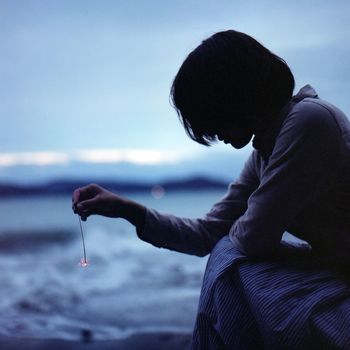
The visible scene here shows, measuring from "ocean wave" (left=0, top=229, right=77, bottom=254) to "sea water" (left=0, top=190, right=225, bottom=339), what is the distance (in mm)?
11

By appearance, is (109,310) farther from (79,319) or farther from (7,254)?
(7,254)

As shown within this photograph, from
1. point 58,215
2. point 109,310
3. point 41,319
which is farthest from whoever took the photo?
point 58,215

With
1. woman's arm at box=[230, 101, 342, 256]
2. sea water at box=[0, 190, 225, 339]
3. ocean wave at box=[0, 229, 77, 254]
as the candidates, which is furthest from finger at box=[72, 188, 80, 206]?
ocean wave at box=[0, 229, 77, 254]

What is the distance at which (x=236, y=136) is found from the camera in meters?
1.28

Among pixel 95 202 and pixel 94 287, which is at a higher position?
pixel 95 202

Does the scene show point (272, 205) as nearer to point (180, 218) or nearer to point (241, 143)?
point (241, 143)

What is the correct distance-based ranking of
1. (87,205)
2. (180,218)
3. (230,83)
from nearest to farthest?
(230,83)
(87,205)
(180,218)

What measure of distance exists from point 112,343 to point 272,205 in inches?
48.3

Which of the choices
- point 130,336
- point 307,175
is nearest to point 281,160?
point 307,175

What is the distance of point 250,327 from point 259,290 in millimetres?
98

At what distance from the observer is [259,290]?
3.64 feet

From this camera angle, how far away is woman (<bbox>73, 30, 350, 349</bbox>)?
1.07m

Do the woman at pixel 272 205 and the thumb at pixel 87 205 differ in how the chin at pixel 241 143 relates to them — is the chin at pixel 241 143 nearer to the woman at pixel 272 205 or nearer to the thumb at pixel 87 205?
the woman at pixel 272 205

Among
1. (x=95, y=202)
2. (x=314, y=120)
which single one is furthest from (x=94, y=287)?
(x=314, y=120)
